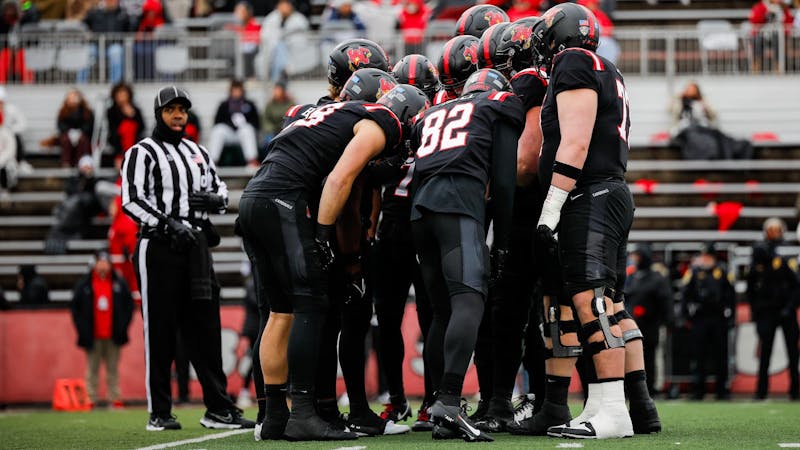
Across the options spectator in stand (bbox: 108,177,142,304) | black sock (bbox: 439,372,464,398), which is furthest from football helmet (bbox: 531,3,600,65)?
spectator in stand (bbox: 108,177,142,304)

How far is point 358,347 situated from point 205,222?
6.12 feet

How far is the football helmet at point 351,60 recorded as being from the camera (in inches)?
320

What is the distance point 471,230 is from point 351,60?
1.61 metres

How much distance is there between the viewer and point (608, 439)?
7070 mm

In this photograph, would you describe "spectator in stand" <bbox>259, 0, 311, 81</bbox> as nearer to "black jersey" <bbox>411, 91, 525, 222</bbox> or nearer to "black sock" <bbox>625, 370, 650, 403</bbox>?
"black jersey" <bbox>411, 91, 525, 222</bbox>

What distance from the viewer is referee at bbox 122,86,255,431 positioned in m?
9.00

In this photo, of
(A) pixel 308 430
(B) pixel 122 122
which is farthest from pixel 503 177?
(B) pixel 122 122

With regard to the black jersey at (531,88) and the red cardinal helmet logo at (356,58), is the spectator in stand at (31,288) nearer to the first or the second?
the red cardinal helmet logo at (356,58)

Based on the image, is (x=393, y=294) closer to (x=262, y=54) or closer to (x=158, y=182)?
(x=158, y=182)

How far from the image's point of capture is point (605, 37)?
1864 centimetres

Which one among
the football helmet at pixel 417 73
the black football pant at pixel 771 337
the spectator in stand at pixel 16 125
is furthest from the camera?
the spectator in stand at pixel 16 125

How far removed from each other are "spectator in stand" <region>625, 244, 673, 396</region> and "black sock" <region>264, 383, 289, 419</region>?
312 inches

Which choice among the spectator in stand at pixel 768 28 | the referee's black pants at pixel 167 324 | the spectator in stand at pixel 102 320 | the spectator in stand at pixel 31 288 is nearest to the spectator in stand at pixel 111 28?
the spectator in stand at pixel 31 288

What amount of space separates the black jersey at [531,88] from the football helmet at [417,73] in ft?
2.56
